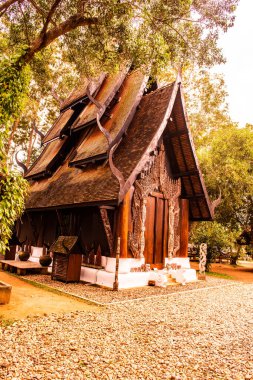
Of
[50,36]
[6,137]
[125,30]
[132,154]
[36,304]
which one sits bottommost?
[36,304]

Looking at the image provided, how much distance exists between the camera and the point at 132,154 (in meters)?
10.4

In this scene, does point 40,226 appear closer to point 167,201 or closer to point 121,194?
point 167,201

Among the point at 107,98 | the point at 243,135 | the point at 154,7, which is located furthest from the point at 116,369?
the point at 243,135

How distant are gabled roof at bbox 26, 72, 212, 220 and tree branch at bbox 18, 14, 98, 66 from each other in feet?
12.4

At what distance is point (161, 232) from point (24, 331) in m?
7.61

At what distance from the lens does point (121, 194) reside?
8578 millimetres

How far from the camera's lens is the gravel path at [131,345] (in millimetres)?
3684

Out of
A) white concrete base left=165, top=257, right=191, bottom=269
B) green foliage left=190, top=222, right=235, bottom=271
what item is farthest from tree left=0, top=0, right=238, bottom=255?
green foliage left=190, top=222, right=235, bottom=271

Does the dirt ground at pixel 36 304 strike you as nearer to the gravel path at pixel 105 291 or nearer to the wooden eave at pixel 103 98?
the gravel path at pixel 105 291

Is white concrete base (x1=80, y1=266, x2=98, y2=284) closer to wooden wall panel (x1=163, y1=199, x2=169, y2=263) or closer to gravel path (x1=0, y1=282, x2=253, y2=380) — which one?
gravel path (x1=0, y1=282, x2=253, y2=380)

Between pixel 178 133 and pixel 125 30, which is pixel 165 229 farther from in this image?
pixel 125 30

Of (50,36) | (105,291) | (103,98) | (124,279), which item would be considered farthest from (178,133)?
(105,291)

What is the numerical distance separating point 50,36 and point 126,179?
4311mm

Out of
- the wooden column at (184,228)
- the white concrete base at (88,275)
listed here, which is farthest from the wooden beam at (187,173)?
the white concrete base at (88,275)
